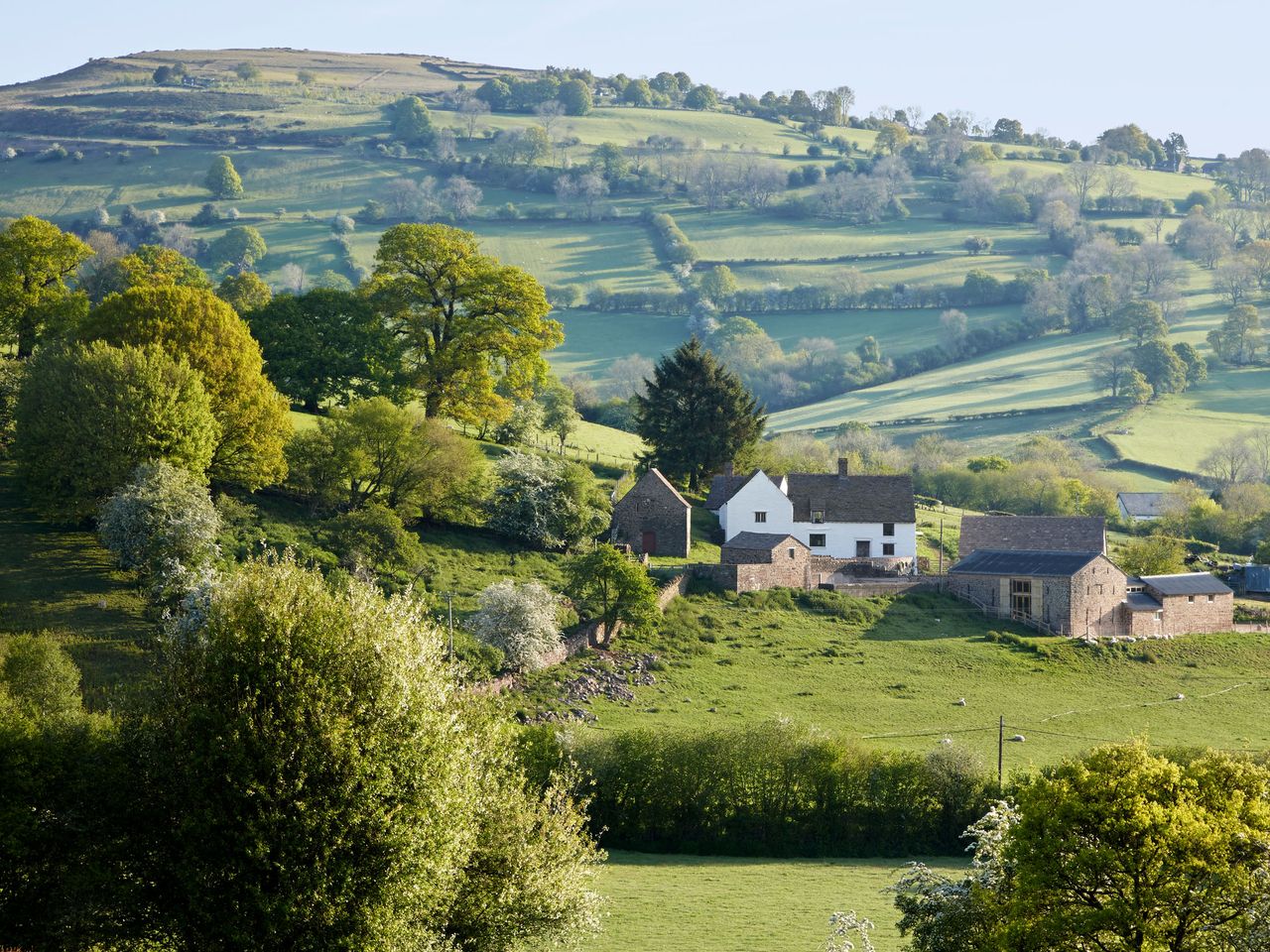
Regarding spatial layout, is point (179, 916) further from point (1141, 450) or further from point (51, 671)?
point (1141, 450)

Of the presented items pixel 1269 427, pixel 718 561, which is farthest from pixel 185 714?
pixel 1269 427

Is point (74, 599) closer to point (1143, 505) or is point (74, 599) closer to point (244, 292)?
point (244, 292)

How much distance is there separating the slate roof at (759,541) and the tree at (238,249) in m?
117

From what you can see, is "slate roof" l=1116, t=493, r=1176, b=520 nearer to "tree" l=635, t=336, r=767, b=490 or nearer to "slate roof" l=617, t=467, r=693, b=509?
"tree" l=635, t=336, r=767, b=490

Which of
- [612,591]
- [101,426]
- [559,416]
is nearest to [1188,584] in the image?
[612,591]

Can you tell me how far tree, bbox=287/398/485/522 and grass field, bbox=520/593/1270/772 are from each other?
1162 cm

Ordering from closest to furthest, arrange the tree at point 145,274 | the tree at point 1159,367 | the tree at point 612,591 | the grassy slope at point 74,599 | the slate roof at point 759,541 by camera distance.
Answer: the grassy slope at point 74,599 → the tree at point 612,591 → the slate roof at point 759,541 → the tree at point 145,274 → the tree at point 1159,367

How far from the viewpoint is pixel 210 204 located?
199 m

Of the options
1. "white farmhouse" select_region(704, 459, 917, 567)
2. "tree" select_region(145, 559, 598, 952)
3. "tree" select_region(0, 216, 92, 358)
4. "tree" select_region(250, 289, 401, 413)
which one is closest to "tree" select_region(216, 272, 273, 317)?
"tree" select_region(250, 289, 401, 413)

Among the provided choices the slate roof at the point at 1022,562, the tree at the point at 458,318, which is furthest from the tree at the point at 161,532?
the slate roof at the point at 1022,562

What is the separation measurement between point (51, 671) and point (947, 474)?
8052cm

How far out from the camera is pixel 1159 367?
155375mm

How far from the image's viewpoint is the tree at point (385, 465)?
2635 inches

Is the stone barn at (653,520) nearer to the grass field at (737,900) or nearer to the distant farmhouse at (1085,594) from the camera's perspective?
the distant farmhouse at (1085,594)
